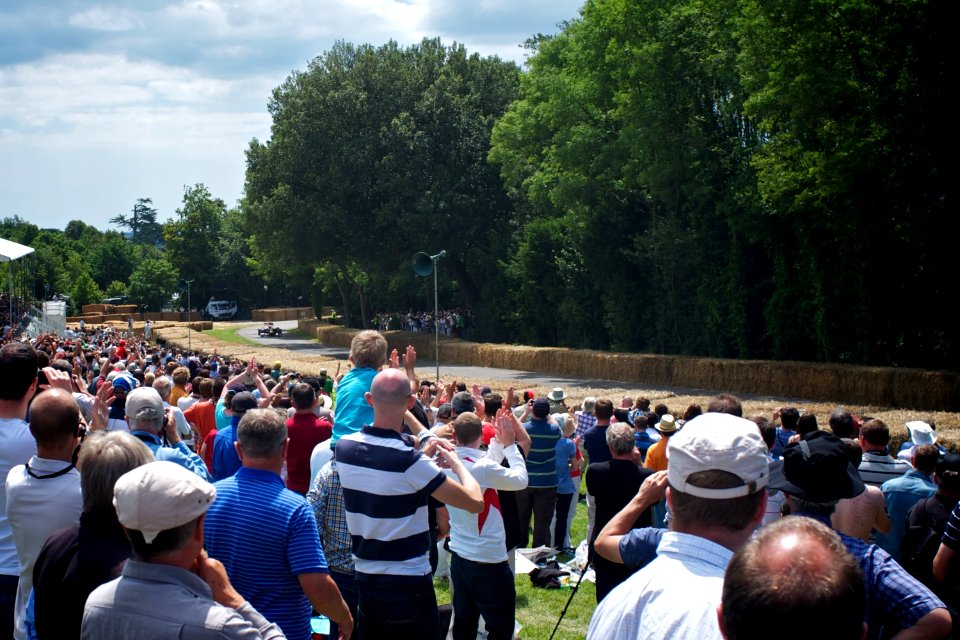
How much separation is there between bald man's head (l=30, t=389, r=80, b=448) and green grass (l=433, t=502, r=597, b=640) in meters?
4.42

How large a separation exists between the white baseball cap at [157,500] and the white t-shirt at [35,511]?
4.67 ft

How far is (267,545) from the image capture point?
409 centimetres

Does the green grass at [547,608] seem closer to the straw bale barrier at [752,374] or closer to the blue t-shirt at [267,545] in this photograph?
the blue t-shirt at [267,545]

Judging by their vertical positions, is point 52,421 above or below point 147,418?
above

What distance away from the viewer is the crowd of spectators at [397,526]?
2.51 m

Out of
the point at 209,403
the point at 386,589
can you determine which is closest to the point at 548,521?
the point at 209,403

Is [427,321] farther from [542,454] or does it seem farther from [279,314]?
[542,454]

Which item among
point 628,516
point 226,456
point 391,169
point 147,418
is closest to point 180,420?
point 226,456

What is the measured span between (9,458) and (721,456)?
3929 mm

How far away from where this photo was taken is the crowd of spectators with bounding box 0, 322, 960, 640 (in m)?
2.51

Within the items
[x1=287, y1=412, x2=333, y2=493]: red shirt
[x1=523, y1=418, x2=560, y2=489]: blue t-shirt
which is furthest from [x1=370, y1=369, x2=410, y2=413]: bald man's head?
[x1=523, y1=418, x2=560, y2=489]: blue t-shirt

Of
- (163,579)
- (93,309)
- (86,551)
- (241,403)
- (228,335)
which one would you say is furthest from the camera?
(93,309)

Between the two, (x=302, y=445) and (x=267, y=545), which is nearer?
(x=267, y=545)

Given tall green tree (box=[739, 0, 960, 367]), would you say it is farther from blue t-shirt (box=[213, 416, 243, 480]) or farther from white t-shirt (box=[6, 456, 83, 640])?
white t-shirt (box=[6, 456, 83, 640])
